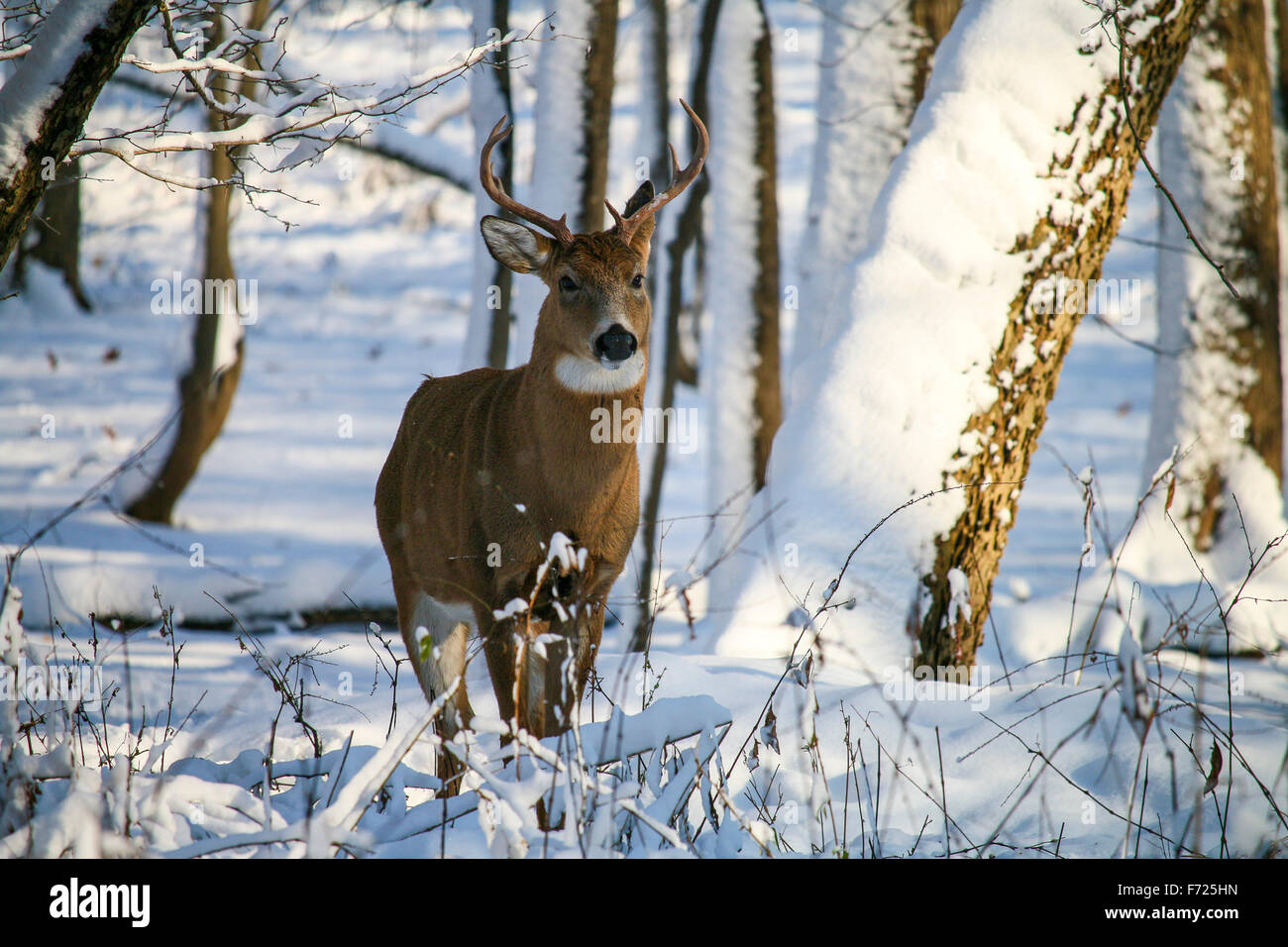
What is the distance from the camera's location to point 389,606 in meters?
7.99

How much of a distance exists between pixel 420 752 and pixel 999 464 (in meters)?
2.66

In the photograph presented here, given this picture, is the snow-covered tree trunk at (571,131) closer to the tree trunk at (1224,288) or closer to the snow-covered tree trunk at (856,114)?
the snow-covered tree trunk at (856,114)

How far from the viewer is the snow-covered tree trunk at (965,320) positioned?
4363 millimetres

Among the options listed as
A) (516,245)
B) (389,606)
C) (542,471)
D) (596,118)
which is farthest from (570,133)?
(389,606)

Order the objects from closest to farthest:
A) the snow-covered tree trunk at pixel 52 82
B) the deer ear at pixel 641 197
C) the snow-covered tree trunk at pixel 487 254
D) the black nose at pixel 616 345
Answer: the snow-covered tree trunk at pixel 52 82 → the black nose at pixel 616 345 → the deer ear at pixel 641 197 → the snow-covered tree trunk at pixel 487 254

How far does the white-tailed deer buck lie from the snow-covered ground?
12.9 inches

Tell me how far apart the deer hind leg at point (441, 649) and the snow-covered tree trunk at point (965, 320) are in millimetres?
1321

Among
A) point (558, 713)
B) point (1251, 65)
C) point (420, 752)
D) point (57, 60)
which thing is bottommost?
point (420, 752)

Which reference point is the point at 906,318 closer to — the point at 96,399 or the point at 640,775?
the point at 640,775

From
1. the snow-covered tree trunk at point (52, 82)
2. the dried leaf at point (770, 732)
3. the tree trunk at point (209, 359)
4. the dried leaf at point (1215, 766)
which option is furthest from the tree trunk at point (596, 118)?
the dried leaf at point (1215, 766)

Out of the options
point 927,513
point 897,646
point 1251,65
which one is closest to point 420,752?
point 897,646

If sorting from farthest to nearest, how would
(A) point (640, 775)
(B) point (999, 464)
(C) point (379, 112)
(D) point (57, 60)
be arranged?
(B) point (999, 464), (C) point (379, 112), (A) point (640, 775), (D) point (57, 60)

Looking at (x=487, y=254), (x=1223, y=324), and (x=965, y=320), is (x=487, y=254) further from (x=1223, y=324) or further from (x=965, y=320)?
(x=1223, y=324)
